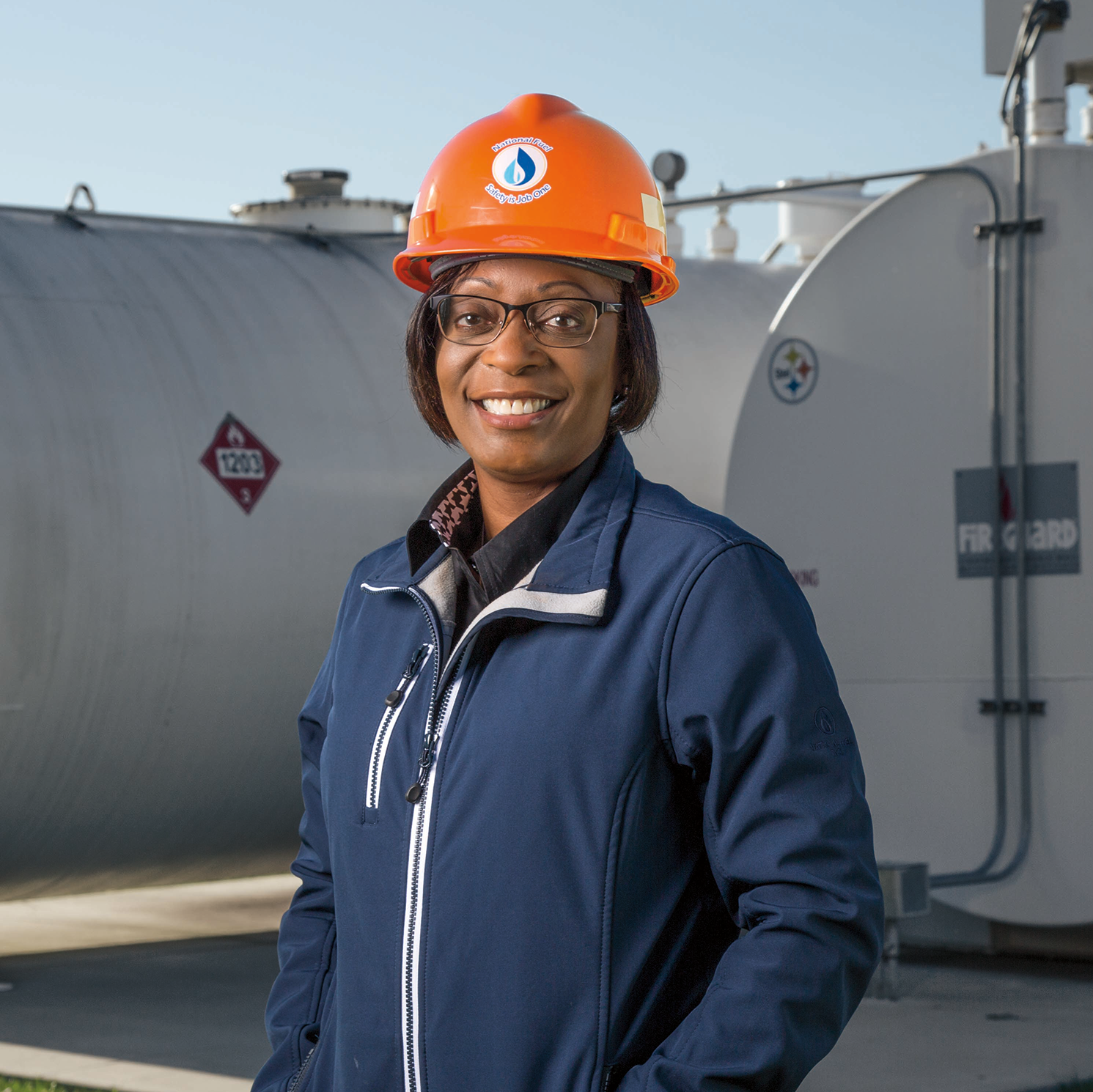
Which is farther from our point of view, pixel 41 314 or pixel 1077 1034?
pixel 41 314

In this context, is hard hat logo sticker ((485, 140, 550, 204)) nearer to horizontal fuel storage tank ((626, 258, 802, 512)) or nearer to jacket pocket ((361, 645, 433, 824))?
jacket pocket ((361, 645, 433, 824))

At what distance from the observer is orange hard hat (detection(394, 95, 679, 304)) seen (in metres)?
1.97

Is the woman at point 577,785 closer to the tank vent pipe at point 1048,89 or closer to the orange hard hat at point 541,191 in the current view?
the orange hard hat at point 541,191

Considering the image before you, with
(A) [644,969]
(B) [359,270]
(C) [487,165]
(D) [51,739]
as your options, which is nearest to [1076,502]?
(B) [359,270]

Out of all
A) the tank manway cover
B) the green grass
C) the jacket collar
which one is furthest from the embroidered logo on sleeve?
the tank manway cover

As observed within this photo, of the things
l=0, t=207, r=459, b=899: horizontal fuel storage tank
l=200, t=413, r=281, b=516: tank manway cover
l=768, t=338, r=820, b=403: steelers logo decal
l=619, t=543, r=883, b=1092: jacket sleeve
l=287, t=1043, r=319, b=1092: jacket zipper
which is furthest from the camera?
l=768, t=338, r=820, b=403: steelers logo decal

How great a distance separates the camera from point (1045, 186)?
226 inches

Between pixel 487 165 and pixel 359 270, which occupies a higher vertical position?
pixel 359 270

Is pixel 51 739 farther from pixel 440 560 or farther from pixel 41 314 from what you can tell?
pixel 440 560

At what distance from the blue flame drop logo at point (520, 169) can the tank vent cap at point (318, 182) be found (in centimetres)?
595

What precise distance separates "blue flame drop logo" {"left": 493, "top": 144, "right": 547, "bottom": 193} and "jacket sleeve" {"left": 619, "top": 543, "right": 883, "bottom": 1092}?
634 mm

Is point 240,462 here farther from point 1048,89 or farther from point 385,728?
point 385,728

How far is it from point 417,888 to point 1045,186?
478cm

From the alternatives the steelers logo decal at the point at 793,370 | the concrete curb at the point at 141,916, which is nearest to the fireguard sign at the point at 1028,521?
the steelers logo decal at the point at 793,370
